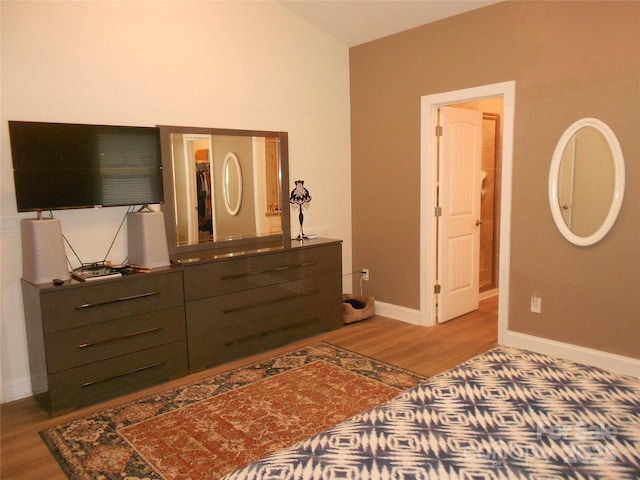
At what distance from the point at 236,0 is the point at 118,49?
45.6 inches

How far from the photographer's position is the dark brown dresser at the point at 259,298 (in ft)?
11.3

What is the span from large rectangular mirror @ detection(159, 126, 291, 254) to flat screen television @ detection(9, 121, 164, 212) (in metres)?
0.23

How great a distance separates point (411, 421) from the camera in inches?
63.9

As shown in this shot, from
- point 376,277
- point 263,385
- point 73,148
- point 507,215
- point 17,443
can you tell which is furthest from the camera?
point 376,277

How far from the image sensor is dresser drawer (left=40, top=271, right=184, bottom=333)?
279 centimetres

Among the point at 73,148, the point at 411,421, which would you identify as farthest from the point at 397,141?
the point at 411,421

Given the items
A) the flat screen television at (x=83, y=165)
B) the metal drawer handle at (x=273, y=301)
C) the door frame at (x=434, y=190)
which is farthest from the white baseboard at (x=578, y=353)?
the flat screen television at (x=83, y=165)

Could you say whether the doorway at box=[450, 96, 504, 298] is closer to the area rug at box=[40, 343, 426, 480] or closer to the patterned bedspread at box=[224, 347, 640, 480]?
the area rug at box=[40, 343, 426, 480]

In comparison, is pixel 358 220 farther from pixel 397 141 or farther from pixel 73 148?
pixel 73 148

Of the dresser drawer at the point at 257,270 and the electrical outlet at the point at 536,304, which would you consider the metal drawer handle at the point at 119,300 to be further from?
the electrical outlet at the point at 536,304

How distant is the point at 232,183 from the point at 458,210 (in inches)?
86.6

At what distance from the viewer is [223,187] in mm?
3951

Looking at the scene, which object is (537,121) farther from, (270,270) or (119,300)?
(119,300)

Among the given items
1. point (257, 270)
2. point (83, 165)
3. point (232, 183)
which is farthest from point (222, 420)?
point (232, 183)
